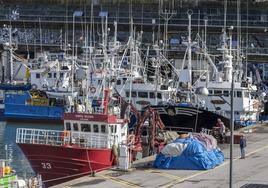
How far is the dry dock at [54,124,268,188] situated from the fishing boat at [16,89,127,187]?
62.2 inches

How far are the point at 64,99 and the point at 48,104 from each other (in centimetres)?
237

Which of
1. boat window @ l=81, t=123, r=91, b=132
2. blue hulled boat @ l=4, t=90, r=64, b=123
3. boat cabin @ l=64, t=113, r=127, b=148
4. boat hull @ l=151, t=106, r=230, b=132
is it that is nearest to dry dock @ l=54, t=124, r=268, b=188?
boat cabin @ l=64, t=113, r=127, b=148

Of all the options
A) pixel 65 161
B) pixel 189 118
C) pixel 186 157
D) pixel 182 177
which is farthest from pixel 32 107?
pixel 182 177

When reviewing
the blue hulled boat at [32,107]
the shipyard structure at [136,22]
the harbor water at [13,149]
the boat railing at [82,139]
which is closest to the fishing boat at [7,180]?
the boat railing at [82,139]

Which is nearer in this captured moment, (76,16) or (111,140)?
(111,140)

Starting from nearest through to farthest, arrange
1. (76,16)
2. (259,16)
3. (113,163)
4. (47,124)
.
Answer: (113,163), (47,124), (259,16), (76,16)

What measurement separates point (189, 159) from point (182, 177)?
2266mm

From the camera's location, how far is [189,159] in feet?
111

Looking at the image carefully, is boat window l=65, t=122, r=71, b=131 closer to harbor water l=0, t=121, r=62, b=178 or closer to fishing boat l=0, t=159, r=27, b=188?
harbor water l=0, t=121, r=62, b=178

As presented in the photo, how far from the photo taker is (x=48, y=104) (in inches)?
2950

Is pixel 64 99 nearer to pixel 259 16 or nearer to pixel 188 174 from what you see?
pixel 259 16

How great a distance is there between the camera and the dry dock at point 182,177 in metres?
30.0

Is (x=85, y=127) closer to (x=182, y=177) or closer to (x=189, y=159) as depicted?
(x=189, y=159)

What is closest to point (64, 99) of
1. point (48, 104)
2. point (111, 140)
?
point (48, 104)
